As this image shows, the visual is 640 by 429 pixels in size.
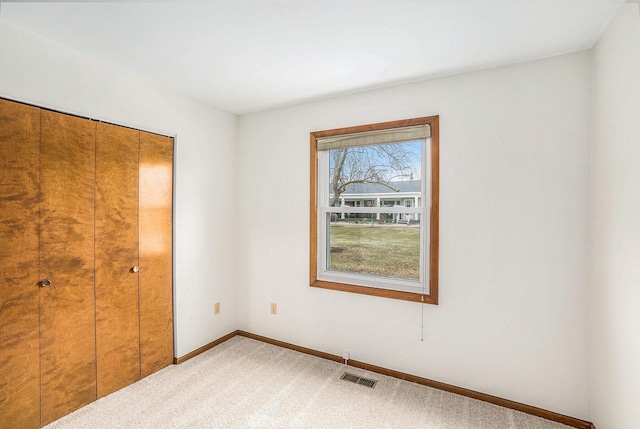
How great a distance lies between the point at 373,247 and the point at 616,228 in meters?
1.65

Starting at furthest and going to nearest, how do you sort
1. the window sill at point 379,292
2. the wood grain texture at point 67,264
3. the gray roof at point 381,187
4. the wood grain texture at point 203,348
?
→ the wood grain texture at point 203,348
the gray roof at point 381,187
the window sill at point 379,292
the wood grain texture at point 67,264

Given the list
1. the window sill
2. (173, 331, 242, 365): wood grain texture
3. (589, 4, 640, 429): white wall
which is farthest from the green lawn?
(173, 331, 242, 365): wood grain texture

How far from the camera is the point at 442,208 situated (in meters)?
2.42

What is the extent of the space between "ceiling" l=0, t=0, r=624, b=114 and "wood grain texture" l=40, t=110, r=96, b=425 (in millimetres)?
633

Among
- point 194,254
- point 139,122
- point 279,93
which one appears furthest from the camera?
point 194,254

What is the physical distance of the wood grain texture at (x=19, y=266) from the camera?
179 centimetres

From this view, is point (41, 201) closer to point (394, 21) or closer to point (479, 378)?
point (394, 21)

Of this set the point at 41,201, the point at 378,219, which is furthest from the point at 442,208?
the point at 41,201

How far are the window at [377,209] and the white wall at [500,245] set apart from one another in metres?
0.09

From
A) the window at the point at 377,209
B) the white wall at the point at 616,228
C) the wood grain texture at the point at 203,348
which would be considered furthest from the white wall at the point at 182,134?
the white wall at the point at 616,228

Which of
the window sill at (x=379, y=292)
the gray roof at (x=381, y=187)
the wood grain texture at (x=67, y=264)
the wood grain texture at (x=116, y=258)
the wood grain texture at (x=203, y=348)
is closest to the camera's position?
the wood grain texture at (x=67, y=264)

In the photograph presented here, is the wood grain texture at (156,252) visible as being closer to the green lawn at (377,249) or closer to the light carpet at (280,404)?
the light carpet at (280,404)

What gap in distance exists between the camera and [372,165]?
2840 mm

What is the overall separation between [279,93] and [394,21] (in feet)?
4.35
